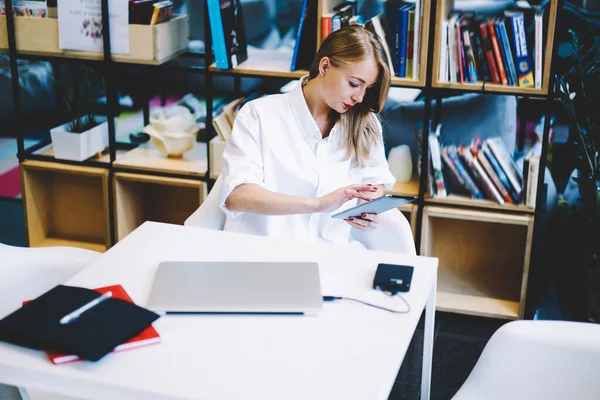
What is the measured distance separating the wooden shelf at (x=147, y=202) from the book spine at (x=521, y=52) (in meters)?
1.43

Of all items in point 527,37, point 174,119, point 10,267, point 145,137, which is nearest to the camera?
point 10,267

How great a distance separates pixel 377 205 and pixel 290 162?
0.39 meters

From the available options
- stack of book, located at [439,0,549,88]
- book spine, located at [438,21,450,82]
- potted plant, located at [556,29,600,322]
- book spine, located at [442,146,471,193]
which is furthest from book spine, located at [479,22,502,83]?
book spine, located at [442,146,471,193]

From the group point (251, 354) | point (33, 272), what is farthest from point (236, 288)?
point (33, 272)

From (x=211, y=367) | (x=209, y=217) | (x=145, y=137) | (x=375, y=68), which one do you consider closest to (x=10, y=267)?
(x=209, y=217)

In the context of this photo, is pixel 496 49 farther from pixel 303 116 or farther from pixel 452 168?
pixel 303 116

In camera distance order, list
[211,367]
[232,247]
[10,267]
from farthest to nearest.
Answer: [10,267]
[232,247]
[211,367]

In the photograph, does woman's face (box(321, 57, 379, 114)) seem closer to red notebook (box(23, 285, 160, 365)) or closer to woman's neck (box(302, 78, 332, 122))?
woman's neck (box(302, 78, 332, 122))

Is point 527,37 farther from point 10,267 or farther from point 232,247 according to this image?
point 10,267

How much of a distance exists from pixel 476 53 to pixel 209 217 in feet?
3.88

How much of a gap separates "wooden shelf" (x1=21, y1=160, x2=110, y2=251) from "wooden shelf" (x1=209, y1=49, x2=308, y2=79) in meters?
0.89

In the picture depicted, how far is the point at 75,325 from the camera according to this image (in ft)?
4.99

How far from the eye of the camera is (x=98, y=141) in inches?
133

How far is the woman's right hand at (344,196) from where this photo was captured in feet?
7.00
